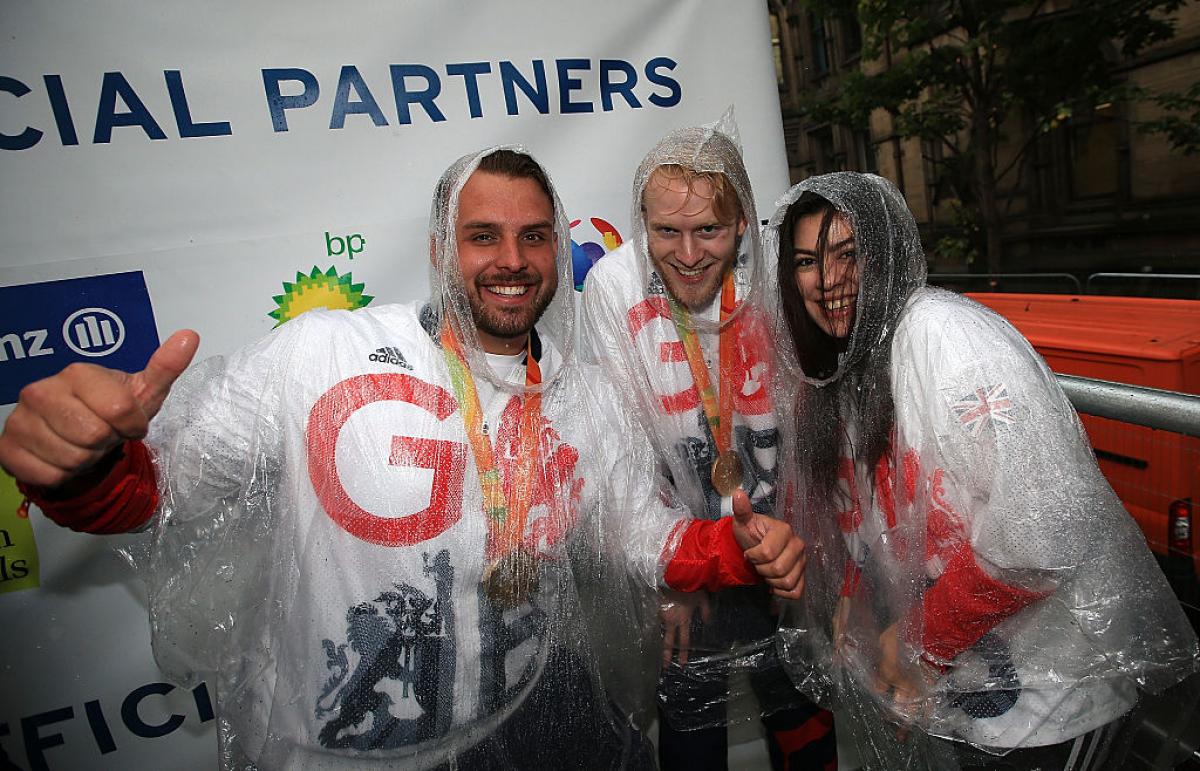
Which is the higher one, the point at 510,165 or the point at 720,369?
the point at 510,165

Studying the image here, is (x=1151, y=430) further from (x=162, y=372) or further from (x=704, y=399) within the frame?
(x=162, y=372)

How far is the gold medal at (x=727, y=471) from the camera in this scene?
1.83 m

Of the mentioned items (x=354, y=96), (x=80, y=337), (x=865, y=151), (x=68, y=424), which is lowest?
(x=68, y=424)

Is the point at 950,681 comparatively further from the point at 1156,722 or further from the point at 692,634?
the point at 692,634

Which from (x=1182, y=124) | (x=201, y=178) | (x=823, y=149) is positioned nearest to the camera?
(x=201, y=178)

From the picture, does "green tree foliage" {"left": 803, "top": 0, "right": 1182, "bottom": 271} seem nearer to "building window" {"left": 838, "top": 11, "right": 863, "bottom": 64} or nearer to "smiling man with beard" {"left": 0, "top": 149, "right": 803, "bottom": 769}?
"building window" {"left": 838, "top": 11, "right": 863, "bottom": 64}

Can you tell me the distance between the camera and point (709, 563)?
1.58 meters

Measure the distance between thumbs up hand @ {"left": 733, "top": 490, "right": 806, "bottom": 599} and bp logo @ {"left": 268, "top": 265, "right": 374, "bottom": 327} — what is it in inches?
52.5

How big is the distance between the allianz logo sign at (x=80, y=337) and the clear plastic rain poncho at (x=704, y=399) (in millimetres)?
1318

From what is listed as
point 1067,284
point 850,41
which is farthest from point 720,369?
point 850,41

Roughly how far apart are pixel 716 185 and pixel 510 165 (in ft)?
2.02

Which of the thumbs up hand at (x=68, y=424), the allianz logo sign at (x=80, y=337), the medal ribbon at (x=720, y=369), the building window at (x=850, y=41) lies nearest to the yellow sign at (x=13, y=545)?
the allianz logo sign at (x=80, y=337)

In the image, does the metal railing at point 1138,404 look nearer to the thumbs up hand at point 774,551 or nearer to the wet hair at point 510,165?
the thumbs up hand at point 774,551

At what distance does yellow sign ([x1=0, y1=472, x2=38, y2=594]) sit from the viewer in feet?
6.08
